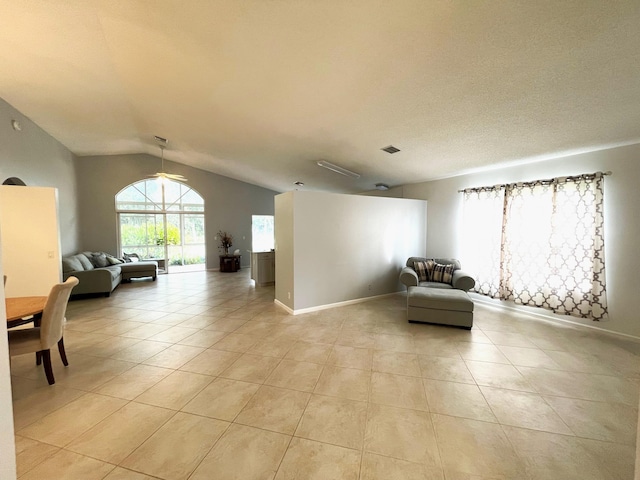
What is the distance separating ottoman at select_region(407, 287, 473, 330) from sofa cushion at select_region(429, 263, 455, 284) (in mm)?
684

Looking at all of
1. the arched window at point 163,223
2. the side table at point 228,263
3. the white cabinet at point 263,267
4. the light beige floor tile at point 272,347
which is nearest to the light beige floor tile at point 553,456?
the light beige floor tile at point 272,347

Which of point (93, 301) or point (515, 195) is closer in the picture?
point (515, 195)

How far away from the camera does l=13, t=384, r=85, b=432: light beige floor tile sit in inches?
78.8

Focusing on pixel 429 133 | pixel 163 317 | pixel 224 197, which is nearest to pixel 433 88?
pixel 429 133

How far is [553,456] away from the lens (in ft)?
5.59

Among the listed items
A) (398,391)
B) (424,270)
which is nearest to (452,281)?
(424,270)

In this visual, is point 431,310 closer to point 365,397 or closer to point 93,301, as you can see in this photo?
point 365,397

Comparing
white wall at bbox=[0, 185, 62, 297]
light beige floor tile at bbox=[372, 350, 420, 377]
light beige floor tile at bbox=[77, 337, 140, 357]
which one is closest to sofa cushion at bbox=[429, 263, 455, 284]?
light beige floor tile at bbox=[372, 350, 420, 377]

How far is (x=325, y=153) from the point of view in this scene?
4879 millimetres

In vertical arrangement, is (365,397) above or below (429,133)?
below

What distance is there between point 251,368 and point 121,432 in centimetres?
113

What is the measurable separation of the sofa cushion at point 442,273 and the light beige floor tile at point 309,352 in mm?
2794

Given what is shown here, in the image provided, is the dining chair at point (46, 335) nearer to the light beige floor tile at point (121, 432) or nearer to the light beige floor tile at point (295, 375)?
the light beige floor tile at point (121, 432)

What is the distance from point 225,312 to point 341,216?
2.77 m
